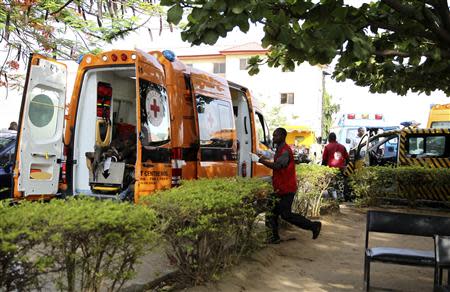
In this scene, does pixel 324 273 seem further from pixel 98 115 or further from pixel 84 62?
pixel 84 62

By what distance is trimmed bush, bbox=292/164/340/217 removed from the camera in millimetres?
8781

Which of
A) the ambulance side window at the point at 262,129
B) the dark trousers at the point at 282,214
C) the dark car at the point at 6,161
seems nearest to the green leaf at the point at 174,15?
the dark trousers at the point at 282,214

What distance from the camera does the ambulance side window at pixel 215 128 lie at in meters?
7.52

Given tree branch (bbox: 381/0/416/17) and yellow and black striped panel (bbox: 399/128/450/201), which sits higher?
tree branch (bbox: 381/0/416/17)

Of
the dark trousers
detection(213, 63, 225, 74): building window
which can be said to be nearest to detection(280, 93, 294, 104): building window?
detection(213, 63, 225, 74): building window

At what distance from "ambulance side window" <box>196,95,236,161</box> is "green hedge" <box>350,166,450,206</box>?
4748 mm

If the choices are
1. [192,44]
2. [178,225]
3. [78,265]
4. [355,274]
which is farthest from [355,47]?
[78,265]

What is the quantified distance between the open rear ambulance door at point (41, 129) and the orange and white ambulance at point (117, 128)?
1cm

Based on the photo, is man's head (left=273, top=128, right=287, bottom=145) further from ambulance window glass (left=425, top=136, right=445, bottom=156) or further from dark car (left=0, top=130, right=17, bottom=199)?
ambulance window glass (left=425, top=136, right=445, bottom=156)

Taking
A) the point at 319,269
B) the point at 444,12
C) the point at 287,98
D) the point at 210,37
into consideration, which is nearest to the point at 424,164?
the point at 319,269

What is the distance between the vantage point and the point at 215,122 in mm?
8039

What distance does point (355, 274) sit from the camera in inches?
237

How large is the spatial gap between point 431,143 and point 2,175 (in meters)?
9.97

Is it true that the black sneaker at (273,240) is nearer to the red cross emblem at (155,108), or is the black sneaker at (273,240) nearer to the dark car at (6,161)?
the red cross emblem at (155,108)
